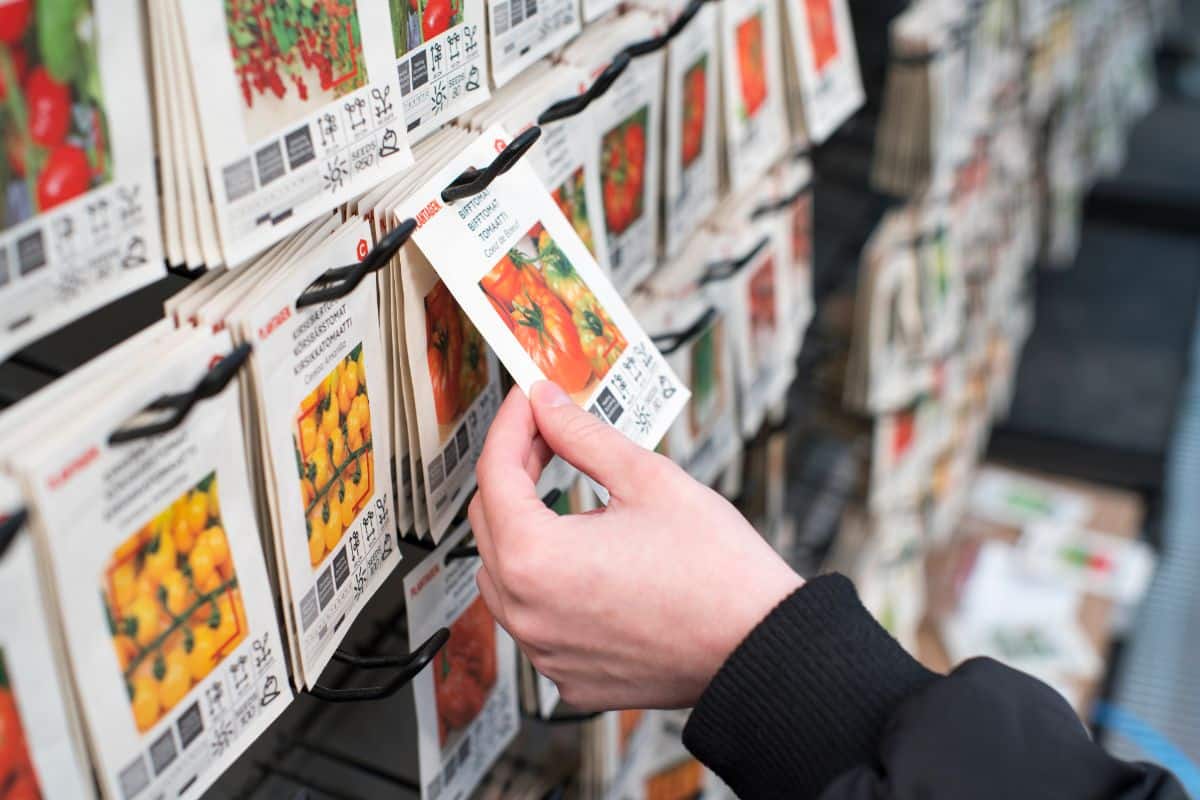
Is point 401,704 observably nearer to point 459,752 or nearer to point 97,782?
point 459,752

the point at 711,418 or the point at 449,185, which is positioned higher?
the point at 449,185

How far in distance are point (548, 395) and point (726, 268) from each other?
60 cm

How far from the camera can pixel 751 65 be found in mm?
1433

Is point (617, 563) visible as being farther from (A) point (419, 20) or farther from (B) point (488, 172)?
(A) point (419, 20)

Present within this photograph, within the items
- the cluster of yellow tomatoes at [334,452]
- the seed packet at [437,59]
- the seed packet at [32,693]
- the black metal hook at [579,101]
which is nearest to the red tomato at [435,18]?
the seed packet at [437,59]

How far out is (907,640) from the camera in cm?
274

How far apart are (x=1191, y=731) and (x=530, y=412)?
246 cm

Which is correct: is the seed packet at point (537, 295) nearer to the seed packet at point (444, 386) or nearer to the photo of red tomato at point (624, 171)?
the seed packet at point (444, 386)

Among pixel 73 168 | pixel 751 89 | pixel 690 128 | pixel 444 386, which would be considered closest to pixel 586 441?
pixel 444 386

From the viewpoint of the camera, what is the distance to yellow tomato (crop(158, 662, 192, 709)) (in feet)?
2.23

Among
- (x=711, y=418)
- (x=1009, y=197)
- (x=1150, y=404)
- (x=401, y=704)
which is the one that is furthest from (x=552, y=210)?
(x=1150, y=404)

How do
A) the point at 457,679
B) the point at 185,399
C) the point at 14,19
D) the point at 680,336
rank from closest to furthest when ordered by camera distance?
the point at 14,19 < the point at 185,399 < the point at 457,679 < the point at 680,336

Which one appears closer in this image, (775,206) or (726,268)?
(726,268)

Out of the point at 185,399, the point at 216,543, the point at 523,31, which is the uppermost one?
the point at 523,31
